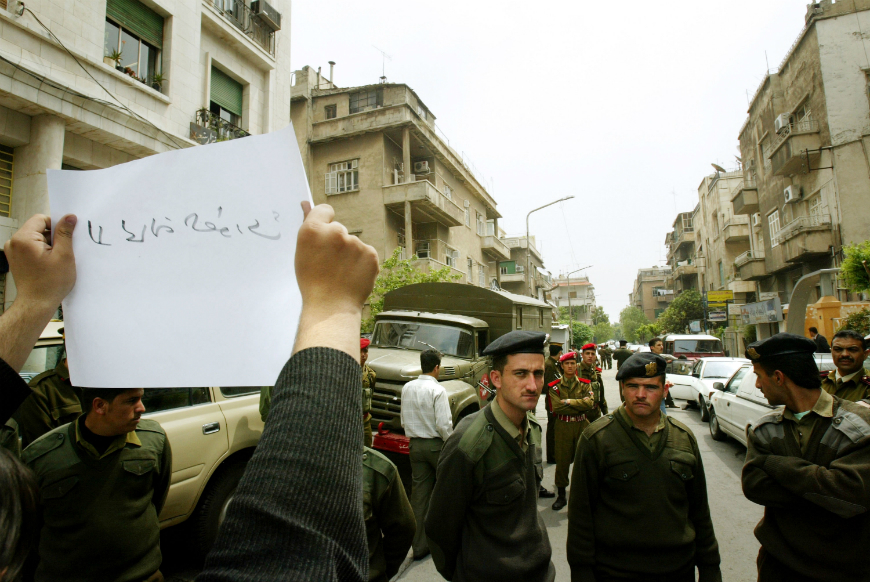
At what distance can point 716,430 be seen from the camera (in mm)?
9438

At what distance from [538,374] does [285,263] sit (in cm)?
200

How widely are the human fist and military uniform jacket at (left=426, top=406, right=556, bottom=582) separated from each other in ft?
6.09

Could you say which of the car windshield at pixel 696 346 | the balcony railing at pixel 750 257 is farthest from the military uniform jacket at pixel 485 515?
the balcony railing at pixel 750 257

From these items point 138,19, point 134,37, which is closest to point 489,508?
point 134,37

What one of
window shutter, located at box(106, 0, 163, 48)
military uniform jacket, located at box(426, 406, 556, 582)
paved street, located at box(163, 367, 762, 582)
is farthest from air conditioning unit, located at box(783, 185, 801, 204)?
military uniform jacket, located at box(426, 406, 556, 582)

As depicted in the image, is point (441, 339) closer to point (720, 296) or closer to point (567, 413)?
point (567, 413)

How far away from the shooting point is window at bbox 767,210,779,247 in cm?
2559

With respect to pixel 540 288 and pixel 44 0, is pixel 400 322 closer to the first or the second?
pixel 44 0

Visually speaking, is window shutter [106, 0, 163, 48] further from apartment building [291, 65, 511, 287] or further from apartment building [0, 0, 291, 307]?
apartment building [291, 65, 511, 287]

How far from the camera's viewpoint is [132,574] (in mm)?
2330

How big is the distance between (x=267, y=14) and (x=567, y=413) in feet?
46.8

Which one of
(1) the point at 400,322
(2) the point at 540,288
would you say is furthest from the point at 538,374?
(2) the point at 540,288

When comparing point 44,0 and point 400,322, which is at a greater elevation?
point 44,0

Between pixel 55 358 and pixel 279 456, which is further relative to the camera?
pixel 55 358
